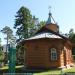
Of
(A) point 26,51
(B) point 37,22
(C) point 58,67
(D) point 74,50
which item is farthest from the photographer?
(B) point 37,22

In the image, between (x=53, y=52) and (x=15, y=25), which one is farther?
(x=15, y=25)

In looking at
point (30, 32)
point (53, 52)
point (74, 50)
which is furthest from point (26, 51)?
point (74, 50)

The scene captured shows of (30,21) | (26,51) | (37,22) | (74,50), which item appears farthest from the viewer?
(37,22)

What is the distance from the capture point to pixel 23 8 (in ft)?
237

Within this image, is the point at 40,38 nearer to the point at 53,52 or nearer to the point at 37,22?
the point at 53,52

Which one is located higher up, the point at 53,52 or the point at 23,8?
the point at 23,8

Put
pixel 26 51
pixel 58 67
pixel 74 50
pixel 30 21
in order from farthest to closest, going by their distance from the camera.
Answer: pixel 74 50 < pixel 30 21 < pixel 26 51 < pixel 58 67

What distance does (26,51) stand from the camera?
38.9 metres

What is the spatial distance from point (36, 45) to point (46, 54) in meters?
2.07

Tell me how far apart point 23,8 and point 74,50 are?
20.5 meters

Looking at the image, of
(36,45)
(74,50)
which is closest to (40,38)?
(36,45)

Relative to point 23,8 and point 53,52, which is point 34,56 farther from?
point 23,8

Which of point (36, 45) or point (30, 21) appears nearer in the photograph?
point (36, 45)

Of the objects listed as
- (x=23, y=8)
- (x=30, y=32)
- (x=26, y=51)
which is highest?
(x=23, y=8)
